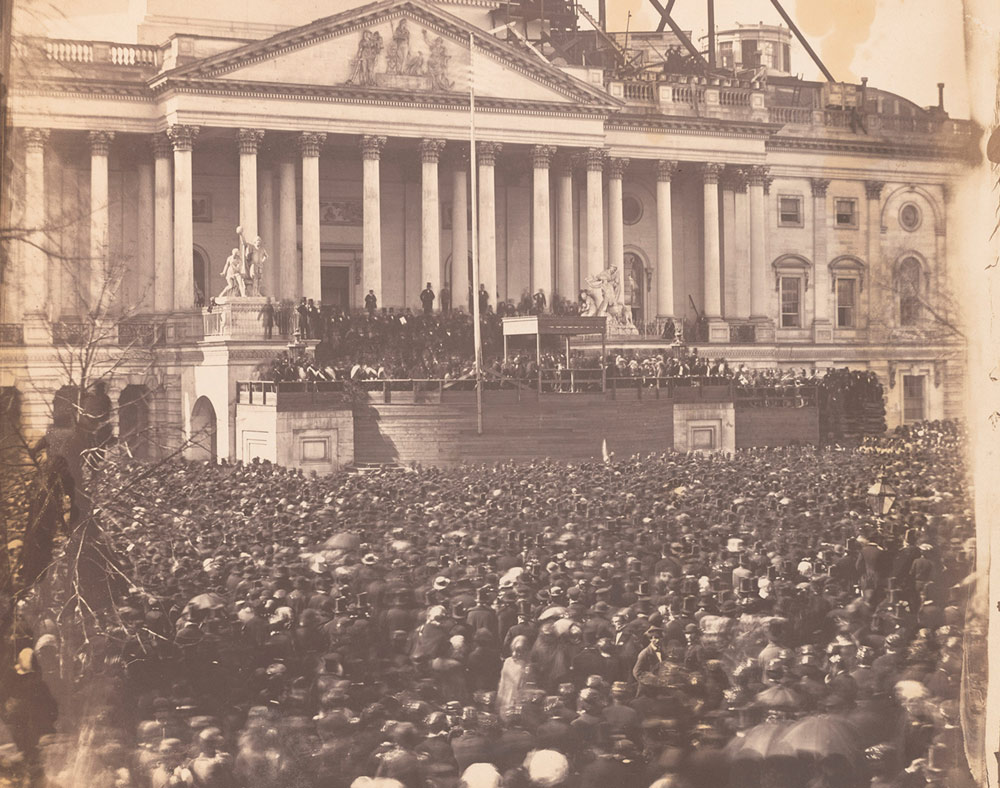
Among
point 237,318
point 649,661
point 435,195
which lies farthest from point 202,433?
point 435,195

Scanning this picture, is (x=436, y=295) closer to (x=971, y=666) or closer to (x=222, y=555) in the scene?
(x=222, y=555)

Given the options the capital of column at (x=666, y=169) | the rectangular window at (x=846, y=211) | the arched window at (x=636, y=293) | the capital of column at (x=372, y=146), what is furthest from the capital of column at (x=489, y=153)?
the rectangular window at (x=846, y=211)

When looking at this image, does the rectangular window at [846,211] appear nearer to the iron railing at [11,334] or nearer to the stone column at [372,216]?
the stone column at [372,216]

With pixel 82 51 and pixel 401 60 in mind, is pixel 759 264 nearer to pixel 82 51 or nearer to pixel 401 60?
pixel 401 60

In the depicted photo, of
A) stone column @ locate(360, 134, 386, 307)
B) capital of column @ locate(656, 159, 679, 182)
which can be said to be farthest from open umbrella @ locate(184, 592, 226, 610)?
capital of column @ locate(656, 159, 679, 182)

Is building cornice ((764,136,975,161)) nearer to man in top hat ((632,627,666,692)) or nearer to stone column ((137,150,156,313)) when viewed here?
man in top hat ((632,627,666,692))

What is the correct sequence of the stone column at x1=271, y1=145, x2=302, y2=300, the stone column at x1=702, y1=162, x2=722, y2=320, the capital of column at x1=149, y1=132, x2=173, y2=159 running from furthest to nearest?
the stone column at x1=702, y1=162, x2=722, y2=320
the stone column at x1=271, y1=145, x2=302, y2=300
the capital of column at x1=149, y1=132, x2=173, y2=159
